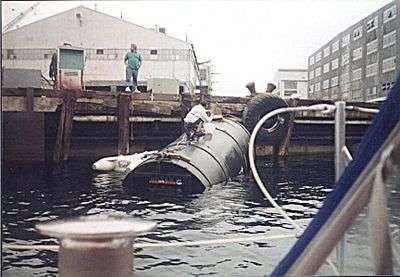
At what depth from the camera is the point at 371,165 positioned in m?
0.95

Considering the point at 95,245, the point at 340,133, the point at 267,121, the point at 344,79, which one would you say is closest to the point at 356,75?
the point at 344,79

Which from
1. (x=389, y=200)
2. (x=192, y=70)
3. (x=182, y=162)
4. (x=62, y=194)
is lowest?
(x=62, y=194)

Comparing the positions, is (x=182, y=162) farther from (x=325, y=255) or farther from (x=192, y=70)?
(x=325, y=255)

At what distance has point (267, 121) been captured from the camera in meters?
4.39

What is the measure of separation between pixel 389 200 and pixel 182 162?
451 cm

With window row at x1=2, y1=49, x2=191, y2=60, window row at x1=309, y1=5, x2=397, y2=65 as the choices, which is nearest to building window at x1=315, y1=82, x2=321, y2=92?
window row at x1=309, y1=5, x2=397, y2=65

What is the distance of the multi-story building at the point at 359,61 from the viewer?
2.28 meters

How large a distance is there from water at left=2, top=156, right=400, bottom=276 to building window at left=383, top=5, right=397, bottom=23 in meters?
0.70

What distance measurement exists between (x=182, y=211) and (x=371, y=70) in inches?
109

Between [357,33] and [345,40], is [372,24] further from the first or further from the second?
[345,40]

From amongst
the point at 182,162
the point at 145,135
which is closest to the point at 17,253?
the point at 182,162

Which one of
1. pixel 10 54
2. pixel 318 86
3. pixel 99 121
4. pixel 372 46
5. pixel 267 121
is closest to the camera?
pixel 10 54

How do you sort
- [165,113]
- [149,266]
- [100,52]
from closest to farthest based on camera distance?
[149,266]
[100,52]
[165,113]

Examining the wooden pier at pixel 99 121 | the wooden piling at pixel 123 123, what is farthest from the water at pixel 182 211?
the wooden piling at pixel 123 123
